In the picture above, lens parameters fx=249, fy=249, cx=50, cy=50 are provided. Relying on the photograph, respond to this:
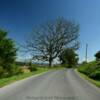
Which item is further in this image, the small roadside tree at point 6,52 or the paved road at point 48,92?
the small roadside tree at point 6,52

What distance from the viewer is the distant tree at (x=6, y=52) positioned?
29.0m

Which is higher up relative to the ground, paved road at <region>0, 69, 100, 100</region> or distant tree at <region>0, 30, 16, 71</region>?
distant tree at <region>0, 30, 16, 71</region>

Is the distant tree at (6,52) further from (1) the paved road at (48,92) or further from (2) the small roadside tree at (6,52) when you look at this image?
(1) the paved road at (48,92)

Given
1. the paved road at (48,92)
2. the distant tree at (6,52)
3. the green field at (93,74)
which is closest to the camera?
the paved road at (48,92)

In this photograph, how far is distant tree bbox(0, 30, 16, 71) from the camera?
29016mm

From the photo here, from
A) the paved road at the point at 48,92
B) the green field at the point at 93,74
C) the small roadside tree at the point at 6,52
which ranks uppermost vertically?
the small roadside tree at the point at 6,52

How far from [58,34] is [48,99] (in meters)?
58.6

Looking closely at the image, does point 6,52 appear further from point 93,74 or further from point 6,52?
point 93,74

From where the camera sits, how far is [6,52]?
29.4 meters

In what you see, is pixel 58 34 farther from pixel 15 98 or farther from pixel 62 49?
pixel 15 98

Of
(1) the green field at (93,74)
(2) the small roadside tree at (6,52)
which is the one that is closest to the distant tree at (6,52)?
(2) the small roadside tree at (6,52)

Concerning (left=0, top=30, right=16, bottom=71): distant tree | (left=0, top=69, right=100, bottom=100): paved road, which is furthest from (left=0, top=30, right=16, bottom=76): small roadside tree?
(left=0, top=69, right=100, bottom=100): paved road

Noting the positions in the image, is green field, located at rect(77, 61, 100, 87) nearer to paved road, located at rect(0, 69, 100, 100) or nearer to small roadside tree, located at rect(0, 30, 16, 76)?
paved road, located at rect(0, 69, 100, 100)

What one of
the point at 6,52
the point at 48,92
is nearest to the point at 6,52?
the point at 6,52
